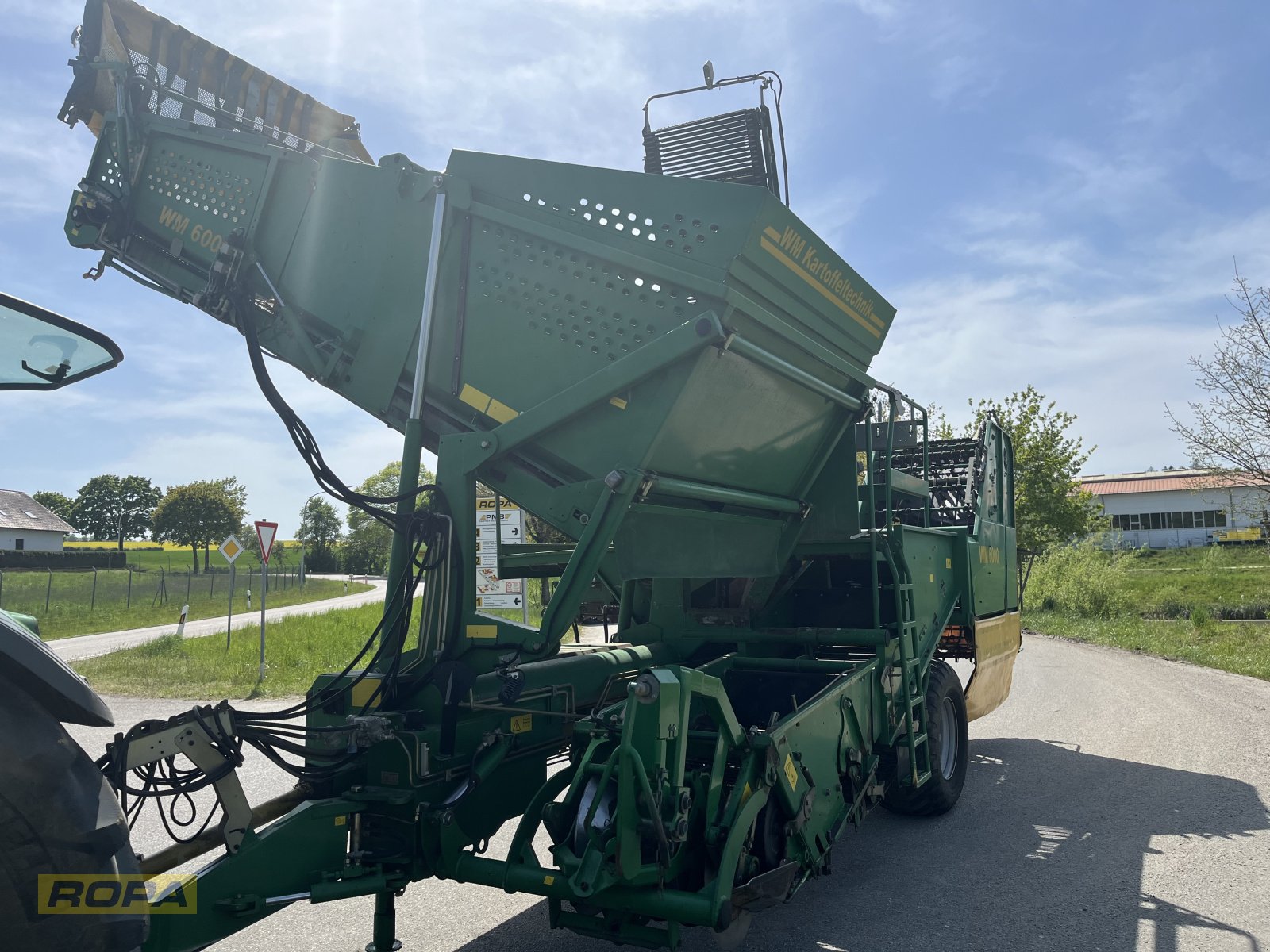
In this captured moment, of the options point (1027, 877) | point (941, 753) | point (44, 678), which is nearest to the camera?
point (44, 678)

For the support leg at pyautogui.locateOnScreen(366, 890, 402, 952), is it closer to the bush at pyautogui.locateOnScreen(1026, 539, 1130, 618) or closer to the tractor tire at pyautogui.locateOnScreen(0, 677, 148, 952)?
the tractor tire at pyautogui.locateOnScreen(0, 677, 148, 952)

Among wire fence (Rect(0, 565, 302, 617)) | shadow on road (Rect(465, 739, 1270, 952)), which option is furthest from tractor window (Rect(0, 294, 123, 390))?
wire fence (Rect(0, 565, 302, 617))

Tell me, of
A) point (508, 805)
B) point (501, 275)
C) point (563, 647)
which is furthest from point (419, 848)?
point (501, 275)

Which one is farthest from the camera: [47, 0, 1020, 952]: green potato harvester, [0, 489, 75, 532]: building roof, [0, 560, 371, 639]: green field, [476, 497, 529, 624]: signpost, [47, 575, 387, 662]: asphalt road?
Answer: [0, 560, 371, 639]: green field

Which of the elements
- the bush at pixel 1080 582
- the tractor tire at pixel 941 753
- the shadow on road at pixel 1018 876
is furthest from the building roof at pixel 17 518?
the bush at pixel 1080 582

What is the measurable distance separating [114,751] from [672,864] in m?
1.95

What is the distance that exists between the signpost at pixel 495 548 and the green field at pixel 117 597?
54.8 ft

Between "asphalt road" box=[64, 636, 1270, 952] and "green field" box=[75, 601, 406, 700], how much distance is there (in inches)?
145

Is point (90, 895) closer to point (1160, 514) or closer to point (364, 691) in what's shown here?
point (364, 691)

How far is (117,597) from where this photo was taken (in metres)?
33.0

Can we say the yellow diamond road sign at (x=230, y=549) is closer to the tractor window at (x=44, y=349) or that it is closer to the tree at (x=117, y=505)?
the tractor window at (x=44, y=349)

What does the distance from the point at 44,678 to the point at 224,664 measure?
13.7 m

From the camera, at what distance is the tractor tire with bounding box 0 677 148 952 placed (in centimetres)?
209

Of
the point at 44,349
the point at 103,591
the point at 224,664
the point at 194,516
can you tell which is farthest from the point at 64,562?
the point at 44,349
